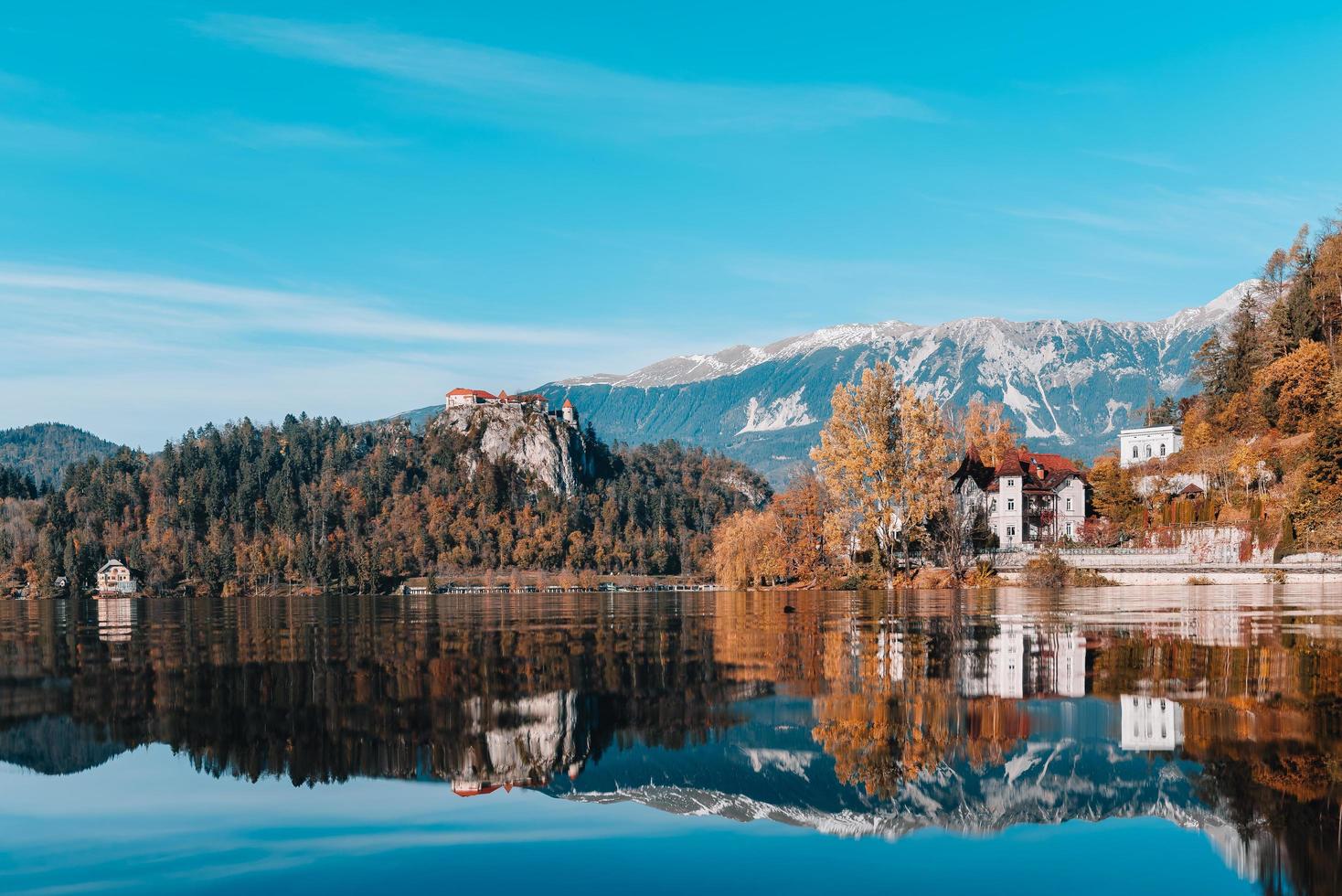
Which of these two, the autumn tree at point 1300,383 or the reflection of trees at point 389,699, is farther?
the autumn tree at point 1300,383

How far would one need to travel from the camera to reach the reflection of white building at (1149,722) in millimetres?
15883

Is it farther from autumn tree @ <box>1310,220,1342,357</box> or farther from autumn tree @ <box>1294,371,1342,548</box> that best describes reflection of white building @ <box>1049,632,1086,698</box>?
autumn tree @ <box>1310,220,1342,357</box>

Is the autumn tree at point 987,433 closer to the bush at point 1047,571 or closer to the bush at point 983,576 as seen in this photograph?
the bush at point 983,576

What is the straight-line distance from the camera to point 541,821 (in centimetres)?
1290

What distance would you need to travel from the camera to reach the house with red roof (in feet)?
370

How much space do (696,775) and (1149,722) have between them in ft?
24.1

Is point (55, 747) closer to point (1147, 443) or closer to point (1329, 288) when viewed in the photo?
point (1329, 288)

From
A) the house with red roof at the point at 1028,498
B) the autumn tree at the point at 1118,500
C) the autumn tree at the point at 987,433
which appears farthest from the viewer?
the autumn tree at the point at 987,433

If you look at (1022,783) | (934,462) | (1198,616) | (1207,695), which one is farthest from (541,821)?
(934,462)

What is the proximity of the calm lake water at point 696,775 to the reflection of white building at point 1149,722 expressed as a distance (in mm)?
94

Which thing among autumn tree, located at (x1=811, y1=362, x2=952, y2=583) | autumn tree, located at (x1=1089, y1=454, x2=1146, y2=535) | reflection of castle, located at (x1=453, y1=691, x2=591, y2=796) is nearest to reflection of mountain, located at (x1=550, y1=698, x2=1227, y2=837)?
reflection of castle, located at (x1=453, y1=691, x2=591, y2=796)

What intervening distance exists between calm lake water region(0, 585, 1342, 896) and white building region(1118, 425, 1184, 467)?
125393 mm

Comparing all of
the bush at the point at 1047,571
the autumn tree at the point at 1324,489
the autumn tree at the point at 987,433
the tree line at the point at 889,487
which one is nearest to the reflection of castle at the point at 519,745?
the tree line at the point at 889,487

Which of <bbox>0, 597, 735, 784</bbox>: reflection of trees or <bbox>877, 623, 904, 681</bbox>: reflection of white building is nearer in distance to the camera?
<bbox>0, 597, 735, 784</bbox>: reflection of trees
